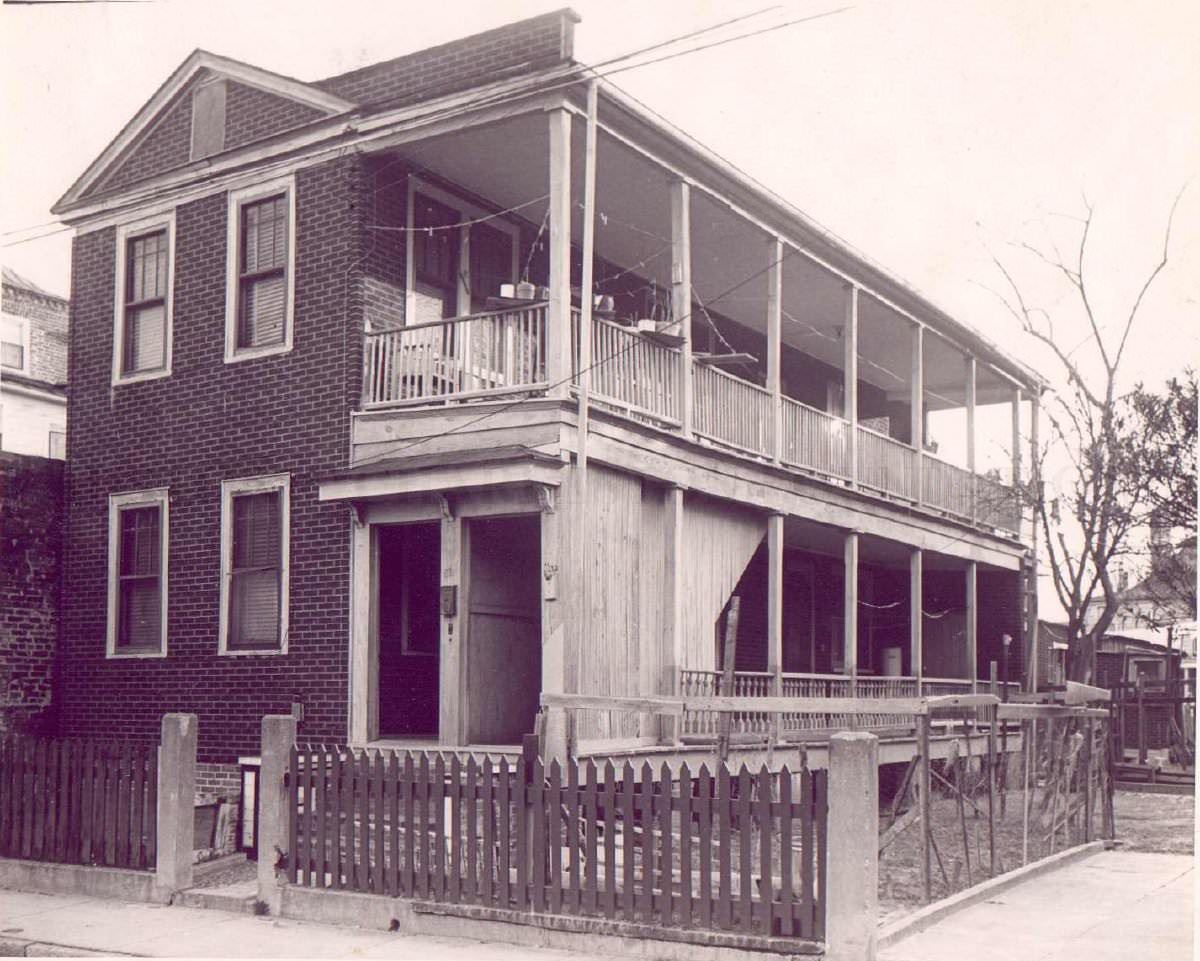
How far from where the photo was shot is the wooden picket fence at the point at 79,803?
1177cm

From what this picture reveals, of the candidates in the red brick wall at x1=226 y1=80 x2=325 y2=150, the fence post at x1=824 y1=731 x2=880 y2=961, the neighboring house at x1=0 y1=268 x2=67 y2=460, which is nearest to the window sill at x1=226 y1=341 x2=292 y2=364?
the red brick wall at x1=226 y1=80 x2=325 y2=150

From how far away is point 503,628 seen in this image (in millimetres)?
14391

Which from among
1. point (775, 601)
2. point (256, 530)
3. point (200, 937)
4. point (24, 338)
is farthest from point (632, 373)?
point (24, 338)

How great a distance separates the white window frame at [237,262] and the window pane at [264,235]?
3.1 inches

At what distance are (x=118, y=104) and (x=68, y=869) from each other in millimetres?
8649

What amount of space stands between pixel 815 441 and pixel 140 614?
8934mm

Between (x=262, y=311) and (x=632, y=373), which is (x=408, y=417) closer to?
(x=632, y=373)

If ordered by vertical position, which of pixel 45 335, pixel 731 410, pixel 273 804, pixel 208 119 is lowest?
pixel 273 804

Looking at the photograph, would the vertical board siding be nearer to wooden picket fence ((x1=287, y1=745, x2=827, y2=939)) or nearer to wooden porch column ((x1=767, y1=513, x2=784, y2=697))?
wooden porch column ((x1=767, y1=513, x2=784, y2=697))

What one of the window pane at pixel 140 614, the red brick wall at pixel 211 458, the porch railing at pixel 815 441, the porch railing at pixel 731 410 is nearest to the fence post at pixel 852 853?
the red brick wall at pixel 211 458

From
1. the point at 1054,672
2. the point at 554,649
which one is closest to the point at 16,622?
the point at 554,649

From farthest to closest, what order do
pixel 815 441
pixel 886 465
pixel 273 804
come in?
pixel 886 465 → pixel 815 441 → pixel 273 804

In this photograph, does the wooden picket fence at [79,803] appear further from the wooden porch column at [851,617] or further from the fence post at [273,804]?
the wooden porch column at [851,617]

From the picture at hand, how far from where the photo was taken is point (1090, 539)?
17.0m
